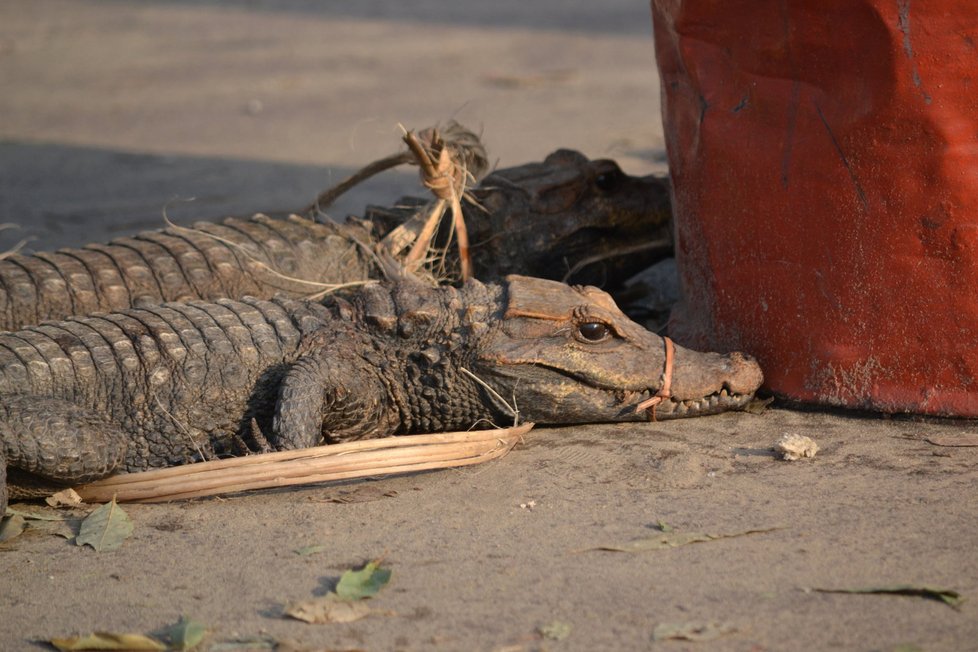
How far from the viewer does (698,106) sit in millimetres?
3877

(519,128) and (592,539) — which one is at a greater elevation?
(519,128)

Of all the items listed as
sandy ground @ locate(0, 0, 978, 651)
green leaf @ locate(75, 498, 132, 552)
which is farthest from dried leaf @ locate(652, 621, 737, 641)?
green leaf @ locate(75, 498, 132, 552)

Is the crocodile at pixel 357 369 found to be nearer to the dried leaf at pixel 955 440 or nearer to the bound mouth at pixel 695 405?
the bound mouth at pixel 695 405

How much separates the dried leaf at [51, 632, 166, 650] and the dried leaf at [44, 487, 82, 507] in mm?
918

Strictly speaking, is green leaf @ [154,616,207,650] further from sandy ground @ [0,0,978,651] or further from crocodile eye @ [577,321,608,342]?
crocodile eye @ [577,321,608,342]

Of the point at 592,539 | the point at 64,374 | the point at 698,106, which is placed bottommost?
the point at 592,539

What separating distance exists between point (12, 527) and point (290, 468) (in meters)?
0.82

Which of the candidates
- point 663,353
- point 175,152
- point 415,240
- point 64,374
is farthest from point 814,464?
point 175,152

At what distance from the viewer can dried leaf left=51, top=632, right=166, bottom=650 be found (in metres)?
2.56

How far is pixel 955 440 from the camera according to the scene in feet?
11.4

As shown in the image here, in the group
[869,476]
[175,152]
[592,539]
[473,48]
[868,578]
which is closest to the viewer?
[868,578]

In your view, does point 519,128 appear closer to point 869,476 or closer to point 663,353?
point 663,353

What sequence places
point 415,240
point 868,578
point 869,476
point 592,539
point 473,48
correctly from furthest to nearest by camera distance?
point 473,48 → point 415,240 → point 869,476 → point 592,539 → point 868,578

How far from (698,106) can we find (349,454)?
1.68m
